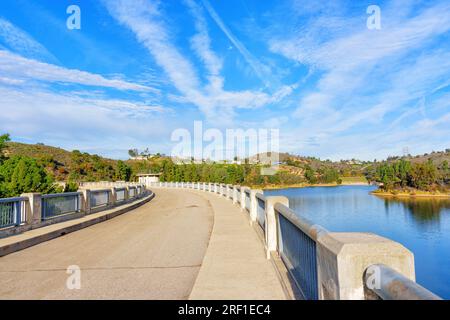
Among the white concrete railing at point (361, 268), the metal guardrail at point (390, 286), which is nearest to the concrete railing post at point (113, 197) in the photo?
the white concrete railing at point (361, 268)

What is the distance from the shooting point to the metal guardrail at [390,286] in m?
1.79

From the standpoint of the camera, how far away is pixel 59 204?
12.6 metres

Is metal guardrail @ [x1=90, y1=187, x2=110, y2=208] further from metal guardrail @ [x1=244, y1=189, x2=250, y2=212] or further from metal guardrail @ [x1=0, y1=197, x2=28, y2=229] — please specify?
metal guardrail @ [x1=244, y1=189, x2=250, y2=212]

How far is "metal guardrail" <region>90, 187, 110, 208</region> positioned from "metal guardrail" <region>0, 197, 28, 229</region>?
5.16m

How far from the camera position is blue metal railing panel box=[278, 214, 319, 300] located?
3774 mm

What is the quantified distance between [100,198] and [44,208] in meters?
5.22

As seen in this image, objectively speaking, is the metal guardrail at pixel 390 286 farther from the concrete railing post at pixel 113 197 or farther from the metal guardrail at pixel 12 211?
the concrete railing post at pixel 113 197

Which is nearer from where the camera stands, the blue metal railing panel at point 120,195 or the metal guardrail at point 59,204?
the metal guardrail at point 59,204

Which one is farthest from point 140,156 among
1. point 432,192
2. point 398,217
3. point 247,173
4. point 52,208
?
point 52,208

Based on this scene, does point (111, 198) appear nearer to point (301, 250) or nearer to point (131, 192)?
point (131, 192)

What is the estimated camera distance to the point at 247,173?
119062 millimetres

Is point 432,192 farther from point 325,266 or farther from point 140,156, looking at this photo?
point 140,156

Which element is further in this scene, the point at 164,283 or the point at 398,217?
the point at 398,217
